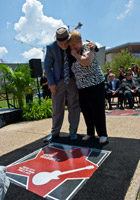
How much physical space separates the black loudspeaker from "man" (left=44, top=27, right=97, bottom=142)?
373cm

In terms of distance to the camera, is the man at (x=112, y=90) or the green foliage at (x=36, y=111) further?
the man at (x=112, y=90)

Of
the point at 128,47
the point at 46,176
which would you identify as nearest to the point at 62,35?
the point at 46,176

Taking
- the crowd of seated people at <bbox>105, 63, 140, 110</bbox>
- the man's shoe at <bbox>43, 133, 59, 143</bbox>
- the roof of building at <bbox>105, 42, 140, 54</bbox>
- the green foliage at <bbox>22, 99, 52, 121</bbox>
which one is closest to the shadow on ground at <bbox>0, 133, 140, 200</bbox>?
the man's shoe at <bbox>43, 133, 59, 143</bbox>

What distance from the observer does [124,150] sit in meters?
2.23

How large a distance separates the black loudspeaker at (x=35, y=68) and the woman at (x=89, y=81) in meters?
4.07

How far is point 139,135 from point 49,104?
3.43m

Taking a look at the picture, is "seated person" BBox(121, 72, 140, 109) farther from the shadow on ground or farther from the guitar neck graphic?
the guitar neck graphic

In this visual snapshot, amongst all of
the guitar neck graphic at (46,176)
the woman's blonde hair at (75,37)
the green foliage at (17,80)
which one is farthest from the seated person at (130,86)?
the guitar neck graphic at (46,176)

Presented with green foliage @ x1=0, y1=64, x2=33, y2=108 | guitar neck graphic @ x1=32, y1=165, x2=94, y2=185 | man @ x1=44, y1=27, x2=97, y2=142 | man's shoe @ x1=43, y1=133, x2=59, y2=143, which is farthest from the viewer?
green foliage @ x1=0, y1=64, x2=33, y2=108

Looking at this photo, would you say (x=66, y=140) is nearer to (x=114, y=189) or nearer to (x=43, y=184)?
(x=43, y=184)

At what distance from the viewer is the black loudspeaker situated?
6273mm

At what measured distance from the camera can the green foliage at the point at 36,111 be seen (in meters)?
5.15

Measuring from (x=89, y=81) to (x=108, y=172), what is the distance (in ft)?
4.02

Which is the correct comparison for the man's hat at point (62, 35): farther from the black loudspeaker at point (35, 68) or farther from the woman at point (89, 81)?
the black loudspeaker at point (35, 68)
